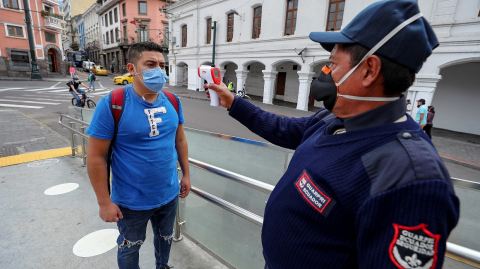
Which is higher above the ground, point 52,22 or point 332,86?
point 52,22

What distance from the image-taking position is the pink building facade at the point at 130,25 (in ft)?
111

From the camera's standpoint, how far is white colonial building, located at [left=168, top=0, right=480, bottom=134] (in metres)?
9.50

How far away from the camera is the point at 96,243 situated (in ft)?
8.00

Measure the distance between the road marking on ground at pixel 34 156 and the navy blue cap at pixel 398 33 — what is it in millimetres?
5482

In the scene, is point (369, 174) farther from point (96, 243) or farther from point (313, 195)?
point (96, 243)

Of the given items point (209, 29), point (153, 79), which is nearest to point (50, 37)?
point (209, 29)

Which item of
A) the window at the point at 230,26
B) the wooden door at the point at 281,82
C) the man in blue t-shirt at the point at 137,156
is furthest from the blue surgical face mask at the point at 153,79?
the window at the point at 230,26

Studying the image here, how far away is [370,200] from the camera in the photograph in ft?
2.20

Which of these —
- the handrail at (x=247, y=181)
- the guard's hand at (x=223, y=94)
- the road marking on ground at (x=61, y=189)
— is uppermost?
the guard's hand at (x=223, y=94)

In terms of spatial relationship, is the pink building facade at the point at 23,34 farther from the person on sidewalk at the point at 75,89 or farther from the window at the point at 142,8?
the person on sidewalk at the point at 75,89

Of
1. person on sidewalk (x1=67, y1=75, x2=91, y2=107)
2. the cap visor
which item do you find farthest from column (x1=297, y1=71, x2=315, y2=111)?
the cap visor

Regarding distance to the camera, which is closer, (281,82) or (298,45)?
(298,45)

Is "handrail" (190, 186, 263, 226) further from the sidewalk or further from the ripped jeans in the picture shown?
the sidewalk

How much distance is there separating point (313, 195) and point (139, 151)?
1.29m
